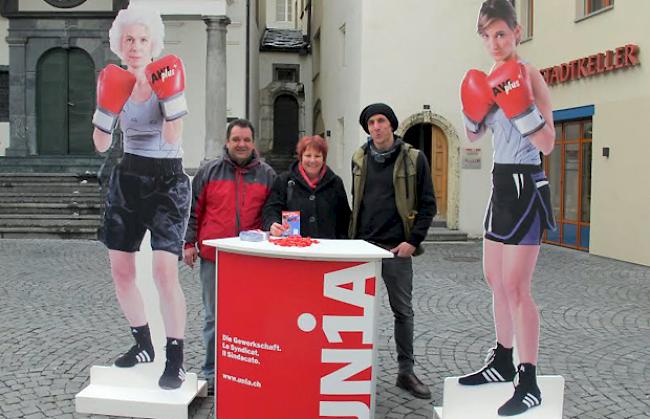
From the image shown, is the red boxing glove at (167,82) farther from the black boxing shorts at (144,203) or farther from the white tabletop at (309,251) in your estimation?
the white tabletop at (309,251)

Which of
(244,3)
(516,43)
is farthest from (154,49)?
(244,3)

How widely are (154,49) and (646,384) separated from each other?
4.39m

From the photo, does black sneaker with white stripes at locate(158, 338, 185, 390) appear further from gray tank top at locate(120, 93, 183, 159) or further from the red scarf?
the red scarf

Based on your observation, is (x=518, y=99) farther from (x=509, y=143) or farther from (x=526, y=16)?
(x=526, y=16)

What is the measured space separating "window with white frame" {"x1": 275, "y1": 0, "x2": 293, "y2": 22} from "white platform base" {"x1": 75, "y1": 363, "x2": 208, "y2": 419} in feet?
97.4

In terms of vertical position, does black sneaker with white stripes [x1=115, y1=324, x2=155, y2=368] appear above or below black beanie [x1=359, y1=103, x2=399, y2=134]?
below

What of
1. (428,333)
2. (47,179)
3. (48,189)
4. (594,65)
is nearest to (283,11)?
(47,179)

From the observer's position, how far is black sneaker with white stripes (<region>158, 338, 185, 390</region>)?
4461 millimetres

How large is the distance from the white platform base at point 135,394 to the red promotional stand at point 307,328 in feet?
2.36

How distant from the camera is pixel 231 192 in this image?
14.9ft

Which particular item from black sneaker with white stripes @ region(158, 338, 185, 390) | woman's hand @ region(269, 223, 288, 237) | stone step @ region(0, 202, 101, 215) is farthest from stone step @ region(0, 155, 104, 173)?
woman's hand @ region(269, 223, 288, 237)

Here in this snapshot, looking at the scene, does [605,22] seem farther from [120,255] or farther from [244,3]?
[120,255]

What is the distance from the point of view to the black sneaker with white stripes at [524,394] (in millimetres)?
4016

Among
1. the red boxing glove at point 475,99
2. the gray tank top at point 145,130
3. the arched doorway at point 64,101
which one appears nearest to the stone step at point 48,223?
the arched doorway at point 64,101
